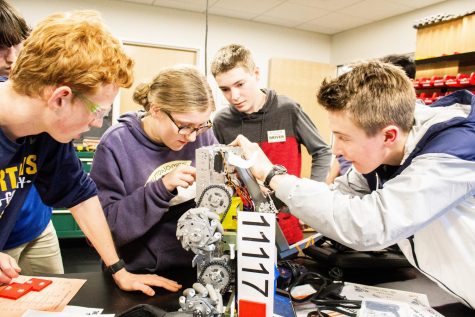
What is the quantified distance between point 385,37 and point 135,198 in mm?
4988

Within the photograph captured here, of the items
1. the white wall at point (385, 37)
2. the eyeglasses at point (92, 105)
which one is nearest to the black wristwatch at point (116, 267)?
the eyeglasses at point (92, 105)

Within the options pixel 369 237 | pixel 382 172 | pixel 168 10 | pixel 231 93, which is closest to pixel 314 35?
pixel 168 10

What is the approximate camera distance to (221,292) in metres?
1.04

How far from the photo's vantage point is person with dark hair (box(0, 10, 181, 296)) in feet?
3.18

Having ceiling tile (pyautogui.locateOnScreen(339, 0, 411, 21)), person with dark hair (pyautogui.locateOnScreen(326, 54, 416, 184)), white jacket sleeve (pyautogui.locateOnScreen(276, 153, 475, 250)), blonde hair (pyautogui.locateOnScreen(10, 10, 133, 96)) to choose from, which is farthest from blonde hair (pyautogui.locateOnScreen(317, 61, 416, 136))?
ceiling tile (pyautogui.locateOnScreen(339, 0, 411, 21))

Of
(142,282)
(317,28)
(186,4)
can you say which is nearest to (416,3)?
(317,28)

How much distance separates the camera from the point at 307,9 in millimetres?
4820

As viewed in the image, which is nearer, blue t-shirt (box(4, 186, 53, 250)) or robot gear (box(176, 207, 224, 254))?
robot gear (box(176, 207, 224, 254))

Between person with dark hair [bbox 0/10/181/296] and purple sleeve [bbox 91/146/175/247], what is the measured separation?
5cm

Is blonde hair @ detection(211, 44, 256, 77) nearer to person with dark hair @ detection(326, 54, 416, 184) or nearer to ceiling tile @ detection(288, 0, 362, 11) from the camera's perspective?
person with dark hair @ detection(326, 54, 416, 184)

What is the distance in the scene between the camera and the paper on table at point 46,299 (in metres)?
1.05

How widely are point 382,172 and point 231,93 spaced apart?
1053 mm

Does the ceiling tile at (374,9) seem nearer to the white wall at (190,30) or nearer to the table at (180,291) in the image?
the white wall at (190,30)

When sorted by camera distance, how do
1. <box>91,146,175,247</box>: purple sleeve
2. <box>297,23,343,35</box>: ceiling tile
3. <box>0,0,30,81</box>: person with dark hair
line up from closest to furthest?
<box>91,146,175,247</box>: purple sleeve
<box>0,0,30,81</box>: person with dark hair
<box>297,23,343,35</box>: ceiling tile
